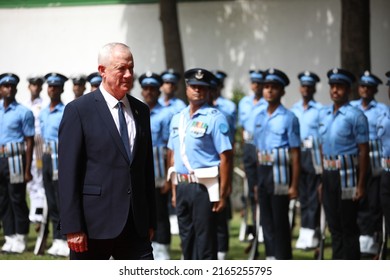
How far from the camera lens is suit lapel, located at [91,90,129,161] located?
6973 mm

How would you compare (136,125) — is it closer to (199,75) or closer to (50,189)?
(199,75)

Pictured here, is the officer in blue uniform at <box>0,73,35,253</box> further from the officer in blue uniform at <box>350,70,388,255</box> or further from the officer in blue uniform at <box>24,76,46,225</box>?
the officer in blue uniform at <box>350,70,388,255</box>

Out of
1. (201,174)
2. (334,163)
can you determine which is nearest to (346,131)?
(334,163)

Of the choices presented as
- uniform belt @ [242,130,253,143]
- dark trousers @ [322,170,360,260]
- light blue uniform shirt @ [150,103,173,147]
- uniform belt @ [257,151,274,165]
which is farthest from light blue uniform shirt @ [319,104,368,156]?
uniform belt @ [242,130,253,143]

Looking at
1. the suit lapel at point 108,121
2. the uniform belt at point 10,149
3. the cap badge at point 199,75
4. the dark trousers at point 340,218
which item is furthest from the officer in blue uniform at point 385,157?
the uniform belt at point 10,149

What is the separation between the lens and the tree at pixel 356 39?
47.9 feet

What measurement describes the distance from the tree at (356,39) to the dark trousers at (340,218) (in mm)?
4105

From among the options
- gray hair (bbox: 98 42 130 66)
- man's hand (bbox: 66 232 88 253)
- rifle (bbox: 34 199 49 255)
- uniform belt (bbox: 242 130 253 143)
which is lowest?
rifle (bbox: 34 199 49 255)

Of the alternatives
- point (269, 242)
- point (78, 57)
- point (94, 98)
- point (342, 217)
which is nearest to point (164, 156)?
point (269, 242)

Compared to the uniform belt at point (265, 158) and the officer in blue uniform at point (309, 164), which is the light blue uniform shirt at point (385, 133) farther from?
the officer in blue uniform at point (309, 164)

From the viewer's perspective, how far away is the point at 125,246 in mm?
7102

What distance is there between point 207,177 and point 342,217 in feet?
5.66

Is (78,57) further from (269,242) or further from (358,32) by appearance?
(269,242)

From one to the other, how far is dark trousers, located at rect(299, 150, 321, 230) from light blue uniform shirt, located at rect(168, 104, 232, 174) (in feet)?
13.6
